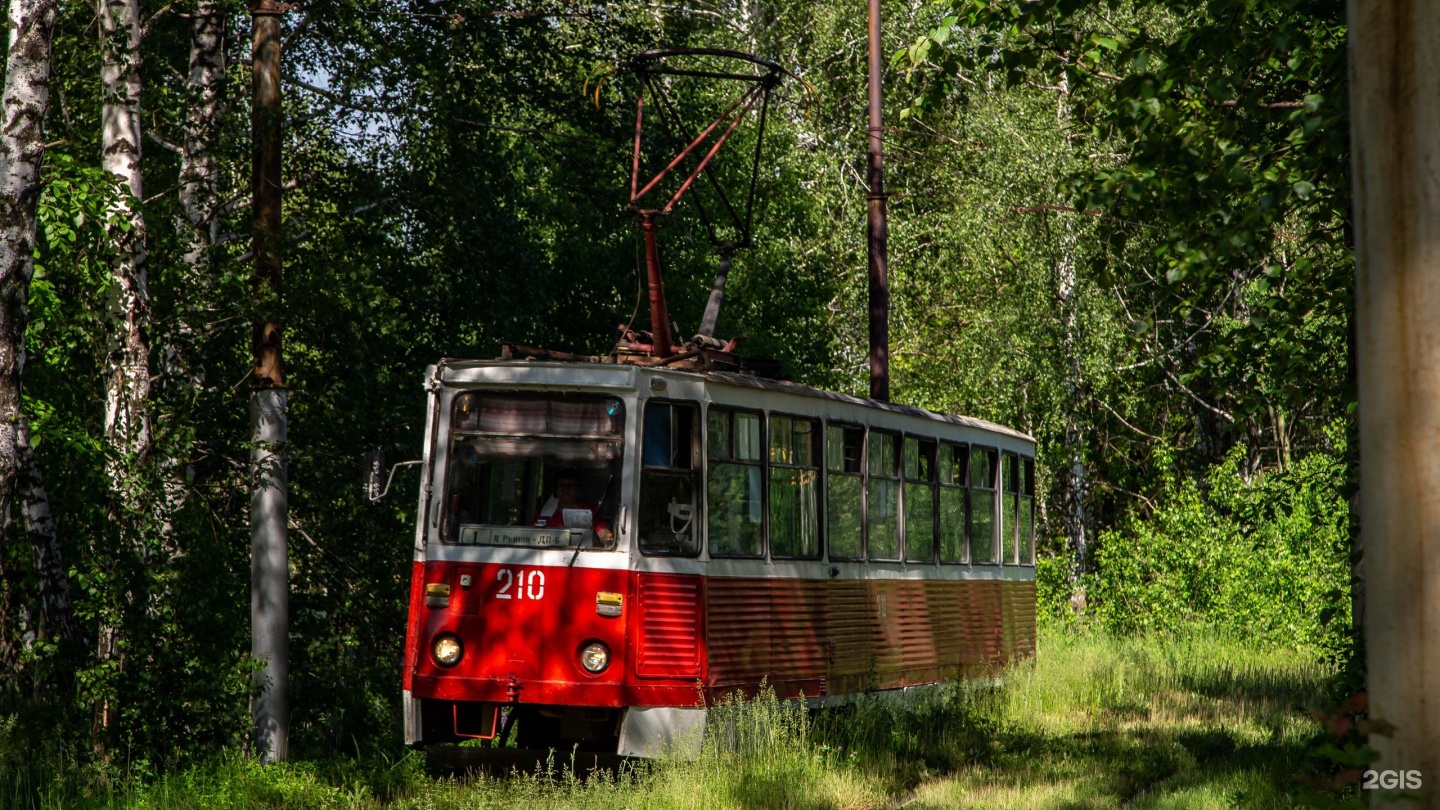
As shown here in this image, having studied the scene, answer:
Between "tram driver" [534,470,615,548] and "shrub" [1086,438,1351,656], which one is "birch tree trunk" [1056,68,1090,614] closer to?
"shrub" [1086,438,1351,656]

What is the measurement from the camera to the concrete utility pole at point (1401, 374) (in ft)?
12.0

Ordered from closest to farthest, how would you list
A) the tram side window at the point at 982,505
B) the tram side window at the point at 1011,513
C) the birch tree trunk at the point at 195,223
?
the birch tree trunk at the point at 195,223 → the tram side window at the point at 982,505 → the tram side window at the point at 1011,513

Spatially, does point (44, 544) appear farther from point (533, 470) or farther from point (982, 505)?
point (982, 505)

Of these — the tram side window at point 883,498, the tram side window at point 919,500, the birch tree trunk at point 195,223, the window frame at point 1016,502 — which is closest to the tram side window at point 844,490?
the tram side window at point 883,498

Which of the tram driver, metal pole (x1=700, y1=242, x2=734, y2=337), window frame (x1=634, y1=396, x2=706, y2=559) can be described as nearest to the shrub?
metal pole (x1=700, y1=242, x2=734, y2=337)

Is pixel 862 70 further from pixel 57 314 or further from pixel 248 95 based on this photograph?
pixel 57 314

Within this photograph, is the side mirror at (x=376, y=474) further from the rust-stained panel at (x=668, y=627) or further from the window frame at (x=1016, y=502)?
the window frame at (x=1016, y=502)

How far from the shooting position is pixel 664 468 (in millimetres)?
11617

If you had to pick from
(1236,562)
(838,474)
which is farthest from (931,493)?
(1236,562)

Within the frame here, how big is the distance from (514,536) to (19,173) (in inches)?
156

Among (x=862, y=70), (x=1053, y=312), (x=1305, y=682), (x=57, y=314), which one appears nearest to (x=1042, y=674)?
(x=1305, y=682)

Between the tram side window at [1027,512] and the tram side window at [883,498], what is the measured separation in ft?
12.9

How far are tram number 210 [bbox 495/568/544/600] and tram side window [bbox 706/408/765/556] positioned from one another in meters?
1.25

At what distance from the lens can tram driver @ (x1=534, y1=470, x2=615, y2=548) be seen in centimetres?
1140
